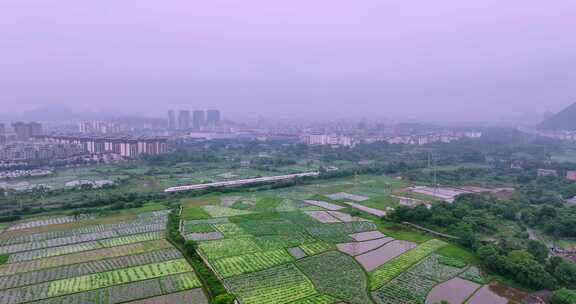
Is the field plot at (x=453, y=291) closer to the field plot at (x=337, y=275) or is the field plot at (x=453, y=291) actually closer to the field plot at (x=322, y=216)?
the field plot at (x=337, y=275)

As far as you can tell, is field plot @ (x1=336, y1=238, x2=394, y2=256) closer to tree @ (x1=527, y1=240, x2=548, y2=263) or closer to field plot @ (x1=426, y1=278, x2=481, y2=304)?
field plot @ (x1=426, y1=278, x2=481, y2=304)

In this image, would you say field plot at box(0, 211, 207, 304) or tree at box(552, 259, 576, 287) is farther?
tree at box(552, 259, 576, 287)

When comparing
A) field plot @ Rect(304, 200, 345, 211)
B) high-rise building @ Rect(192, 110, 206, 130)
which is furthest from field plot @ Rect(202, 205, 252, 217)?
high-rise building @ Rect(192, 110, 206, 130)

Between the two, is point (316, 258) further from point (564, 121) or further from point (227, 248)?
point (564, 121)

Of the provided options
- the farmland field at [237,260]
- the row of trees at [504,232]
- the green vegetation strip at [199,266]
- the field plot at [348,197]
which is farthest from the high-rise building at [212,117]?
the green vegetation strip at [199,266]

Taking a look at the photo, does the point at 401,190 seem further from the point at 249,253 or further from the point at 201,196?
the point at 249,253
